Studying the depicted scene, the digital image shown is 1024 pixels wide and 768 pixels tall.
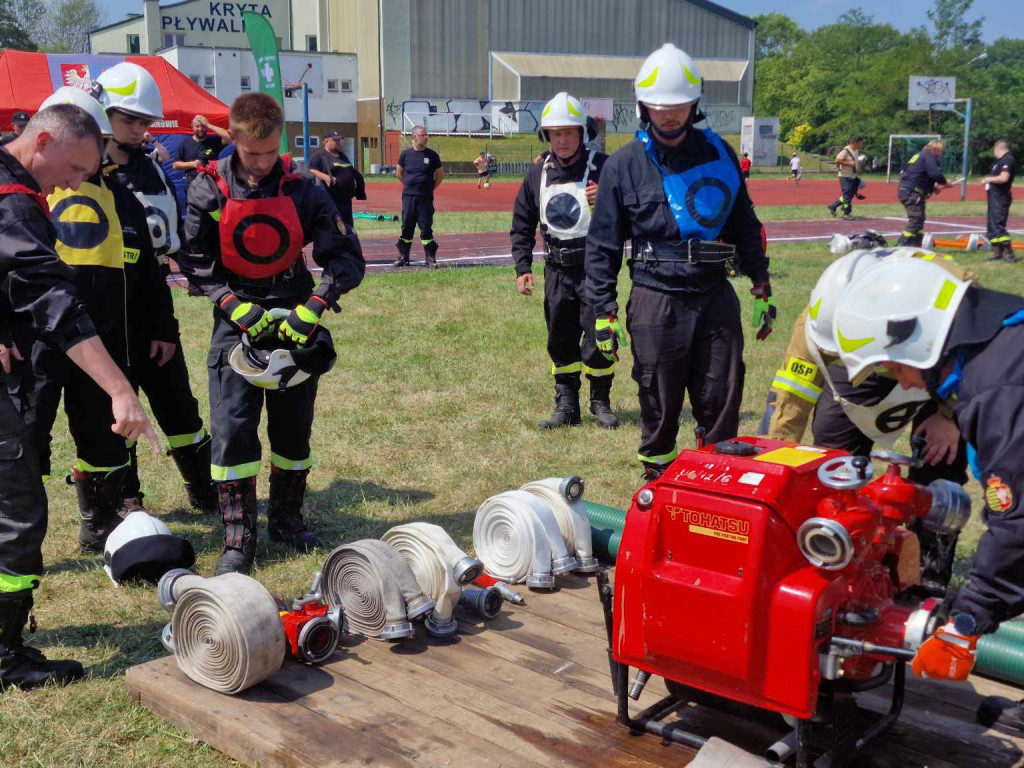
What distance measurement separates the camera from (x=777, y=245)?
20.7 metres

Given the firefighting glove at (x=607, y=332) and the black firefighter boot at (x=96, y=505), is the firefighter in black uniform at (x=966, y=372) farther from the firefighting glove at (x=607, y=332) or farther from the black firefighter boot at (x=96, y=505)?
the black firefighter boot at (x=96, y=505)

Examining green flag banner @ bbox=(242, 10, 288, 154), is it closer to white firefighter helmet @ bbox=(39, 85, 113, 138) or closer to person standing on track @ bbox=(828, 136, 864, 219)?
person standing on track @ bbox=(828, 136, 864, 219)

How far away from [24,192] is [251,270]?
1441 millimetres

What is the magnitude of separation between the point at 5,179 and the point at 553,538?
2.68 metres

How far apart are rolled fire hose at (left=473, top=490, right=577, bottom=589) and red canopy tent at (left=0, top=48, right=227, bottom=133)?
16227 mm

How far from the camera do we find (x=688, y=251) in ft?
16.5

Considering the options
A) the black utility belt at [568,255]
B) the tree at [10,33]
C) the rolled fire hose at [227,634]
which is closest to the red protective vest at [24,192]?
the rolled fire hose at [227,634]

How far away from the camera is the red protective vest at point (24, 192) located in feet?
11.9

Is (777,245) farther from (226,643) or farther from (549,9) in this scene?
(549,9)

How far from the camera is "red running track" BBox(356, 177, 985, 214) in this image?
32.2 meters

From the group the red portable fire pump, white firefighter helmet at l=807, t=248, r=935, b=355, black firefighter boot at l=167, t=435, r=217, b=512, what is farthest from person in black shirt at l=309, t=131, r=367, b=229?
the red portable fire pump

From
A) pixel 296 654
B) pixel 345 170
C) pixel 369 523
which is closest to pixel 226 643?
pixel 296 654

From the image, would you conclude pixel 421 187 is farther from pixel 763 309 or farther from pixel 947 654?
pixel 947 654

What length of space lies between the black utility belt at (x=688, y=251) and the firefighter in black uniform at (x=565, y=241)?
79.0 inches
